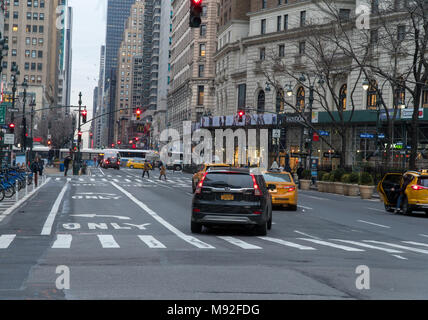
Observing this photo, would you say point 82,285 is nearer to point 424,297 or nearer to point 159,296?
point 159,296

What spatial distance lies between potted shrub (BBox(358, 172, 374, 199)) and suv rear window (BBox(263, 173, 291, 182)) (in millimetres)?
14446

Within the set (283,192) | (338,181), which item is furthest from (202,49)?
(283,192)

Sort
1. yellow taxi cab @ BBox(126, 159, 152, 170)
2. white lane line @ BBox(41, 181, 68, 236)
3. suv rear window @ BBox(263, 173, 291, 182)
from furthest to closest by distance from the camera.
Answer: yellow taxi cab @ BBox(126, 159, 152, 170) → suv rear window @ BBox(263, 173, 291, 182) → white lane line @ BBox(41, 181, 68, 236)

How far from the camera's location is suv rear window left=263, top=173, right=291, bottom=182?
27.2 m

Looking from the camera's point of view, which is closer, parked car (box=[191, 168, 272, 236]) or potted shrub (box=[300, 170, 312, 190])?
parked car (box=[191, 168, 272, 236])

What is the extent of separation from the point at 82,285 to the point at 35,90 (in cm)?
15331

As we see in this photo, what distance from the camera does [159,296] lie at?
8133 millimetres

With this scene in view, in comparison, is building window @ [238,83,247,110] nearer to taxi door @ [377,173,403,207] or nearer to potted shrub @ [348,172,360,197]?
potted shrub @ [348,172,360,197]

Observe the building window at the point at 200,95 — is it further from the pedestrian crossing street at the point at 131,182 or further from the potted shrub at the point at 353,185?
the potted shrub at the point at 353,185

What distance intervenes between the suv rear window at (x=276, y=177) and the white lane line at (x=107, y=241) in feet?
40.0

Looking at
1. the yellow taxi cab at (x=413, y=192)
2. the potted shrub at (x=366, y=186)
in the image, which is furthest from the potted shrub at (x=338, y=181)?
the yellow taxi cab at (x=413, y=192)

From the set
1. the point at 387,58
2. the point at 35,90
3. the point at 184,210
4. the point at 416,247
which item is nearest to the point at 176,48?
the point at 35,90

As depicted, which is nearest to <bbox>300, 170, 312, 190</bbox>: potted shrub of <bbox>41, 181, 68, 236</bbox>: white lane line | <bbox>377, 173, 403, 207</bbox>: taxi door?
<bbox>377, 173, 403, 207</bbox>: taxi door

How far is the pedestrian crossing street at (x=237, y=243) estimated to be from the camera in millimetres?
14078
